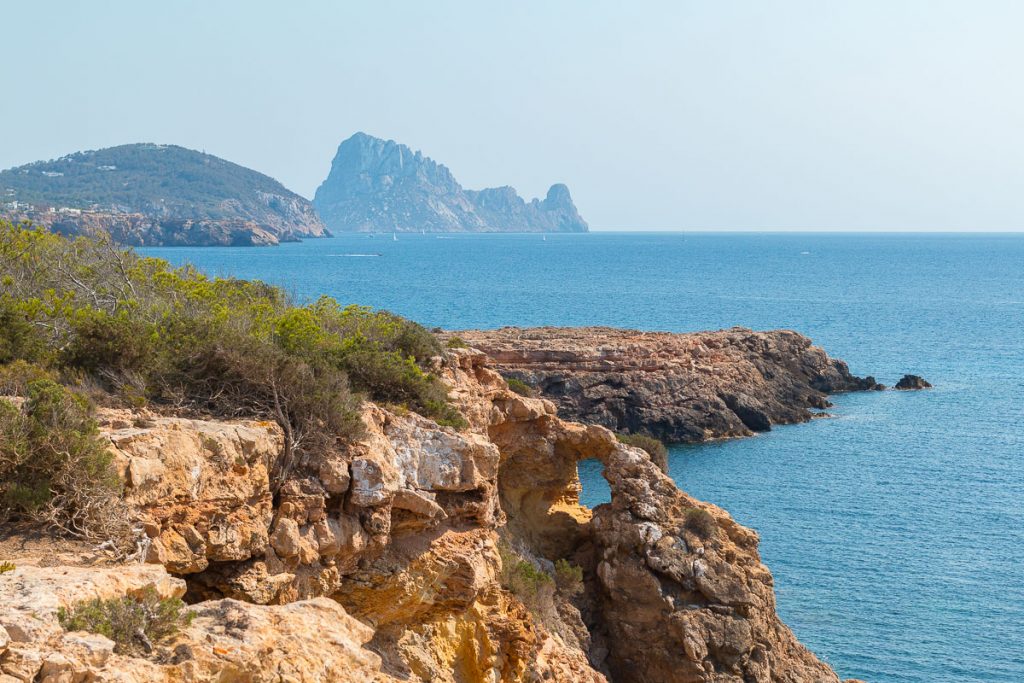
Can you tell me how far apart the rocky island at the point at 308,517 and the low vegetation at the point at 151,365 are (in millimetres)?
39

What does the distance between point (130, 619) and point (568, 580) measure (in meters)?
13.7

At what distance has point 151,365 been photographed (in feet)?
45.1

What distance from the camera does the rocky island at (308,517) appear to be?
27.9 ft

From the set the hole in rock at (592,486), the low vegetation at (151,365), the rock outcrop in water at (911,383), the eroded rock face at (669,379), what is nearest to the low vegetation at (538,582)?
the low vegetation at (151,365)

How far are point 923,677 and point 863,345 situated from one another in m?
66.5

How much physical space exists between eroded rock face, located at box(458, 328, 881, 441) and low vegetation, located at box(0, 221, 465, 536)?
1546 inches

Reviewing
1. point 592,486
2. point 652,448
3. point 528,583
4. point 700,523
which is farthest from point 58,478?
point 592,486

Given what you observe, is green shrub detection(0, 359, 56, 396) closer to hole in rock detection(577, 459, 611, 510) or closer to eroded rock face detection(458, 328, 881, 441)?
hole in rock detection(577, 459, 611, 510)

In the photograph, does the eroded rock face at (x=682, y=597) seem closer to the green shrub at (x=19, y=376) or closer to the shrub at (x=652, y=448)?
the shrub at (x=652, y=448)

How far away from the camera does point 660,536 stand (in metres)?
21.3

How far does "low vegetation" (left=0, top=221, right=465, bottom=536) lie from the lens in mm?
10172

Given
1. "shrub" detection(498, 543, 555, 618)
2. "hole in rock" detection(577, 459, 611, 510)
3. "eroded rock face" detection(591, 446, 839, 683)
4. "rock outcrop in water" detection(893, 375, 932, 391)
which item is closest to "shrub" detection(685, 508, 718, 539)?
"eroded rock face" detection(591, 446, 839, 683)

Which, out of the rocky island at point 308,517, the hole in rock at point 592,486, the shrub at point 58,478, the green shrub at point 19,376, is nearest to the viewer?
the rocky island at point 308,517

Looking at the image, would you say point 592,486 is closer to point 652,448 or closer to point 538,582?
point 652,448
